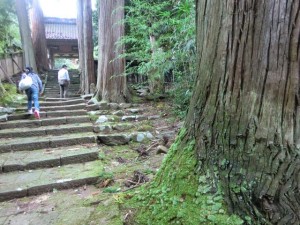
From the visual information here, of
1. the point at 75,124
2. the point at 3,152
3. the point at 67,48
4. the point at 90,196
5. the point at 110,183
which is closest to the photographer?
the point at 90,196

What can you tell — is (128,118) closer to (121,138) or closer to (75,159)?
(121,138)

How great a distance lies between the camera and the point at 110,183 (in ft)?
10.9

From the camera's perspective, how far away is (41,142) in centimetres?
481

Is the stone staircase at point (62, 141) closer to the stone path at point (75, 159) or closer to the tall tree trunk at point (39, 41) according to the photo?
the stone path at point (75, 159)

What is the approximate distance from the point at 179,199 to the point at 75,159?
2.80m

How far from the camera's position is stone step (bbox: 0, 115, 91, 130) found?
5824 millimetres

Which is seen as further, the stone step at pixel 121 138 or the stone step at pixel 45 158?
the stone step at pixel 121 138

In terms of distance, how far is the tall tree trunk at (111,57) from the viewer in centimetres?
750

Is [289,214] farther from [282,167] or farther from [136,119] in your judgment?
[136,119]

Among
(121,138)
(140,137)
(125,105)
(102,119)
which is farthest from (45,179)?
(125,105)

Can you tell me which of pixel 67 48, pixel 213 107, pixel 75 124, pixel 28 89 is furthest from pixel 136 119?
pixel 67 48

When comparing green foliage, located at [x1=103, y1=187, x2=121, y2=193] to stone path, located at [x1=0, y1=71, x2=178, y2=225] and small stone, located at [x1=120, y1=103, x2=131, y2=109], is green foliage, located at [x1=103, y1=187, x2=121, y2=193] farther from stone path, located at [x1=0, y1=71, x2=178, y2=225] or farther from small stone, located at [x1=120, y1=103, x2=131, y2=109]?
small stone, located at [x1=120, y1=103, x2=131, y2=109]

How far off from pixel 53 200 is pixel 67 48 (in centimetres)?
2110

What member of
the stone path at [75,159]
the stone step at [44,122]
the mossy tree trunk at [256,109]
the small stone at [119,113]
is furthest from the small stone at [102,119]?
the mossy tree trunk at [256,109]
